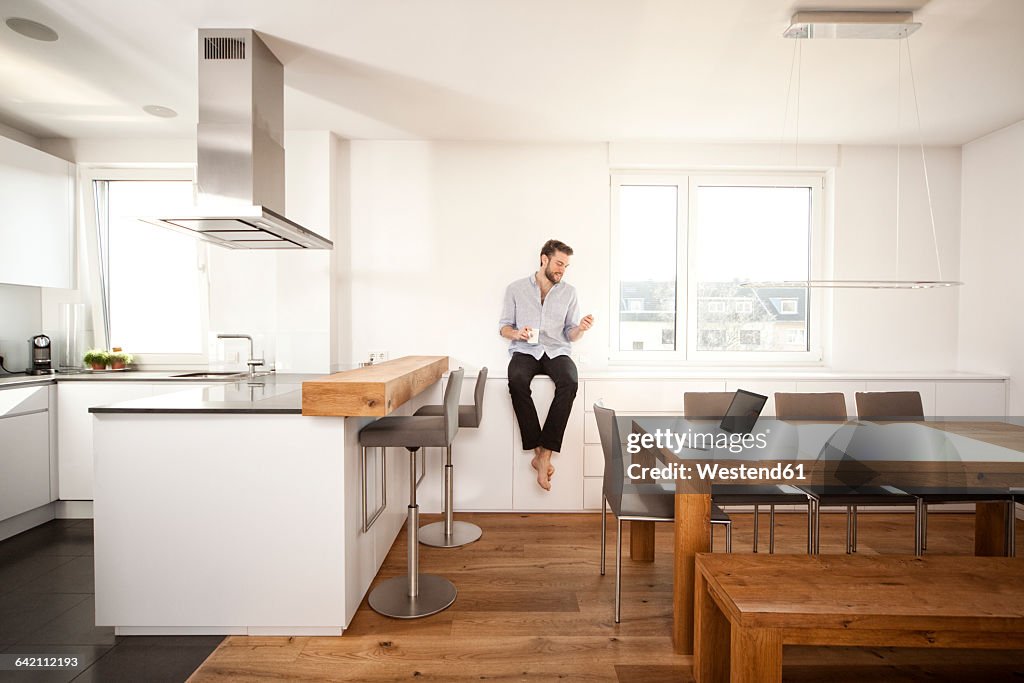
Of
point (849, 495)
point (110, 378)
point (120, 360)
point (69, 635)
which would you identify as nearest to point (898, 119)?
point (849, 495)

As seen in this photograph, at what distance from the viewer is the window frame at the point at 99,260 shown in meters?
3.94

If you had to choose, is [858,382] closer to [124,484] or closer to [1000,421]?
[1000,421]

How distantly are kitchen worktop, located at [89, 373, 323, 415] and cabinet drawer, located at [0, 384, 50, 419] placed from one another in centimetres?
147

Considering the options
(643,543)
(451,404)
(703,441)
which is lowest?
(643,543)

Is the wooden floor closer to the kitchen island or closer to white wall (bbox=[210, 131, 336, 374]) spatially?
the kitchen island

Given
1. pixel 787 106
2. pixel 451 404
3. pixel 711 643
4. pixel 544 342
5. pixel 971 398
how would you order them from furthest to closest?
pixel 544 342 < pixel 971 398 < pixel 787 106 < pixel 451 404 < pixel 711 643

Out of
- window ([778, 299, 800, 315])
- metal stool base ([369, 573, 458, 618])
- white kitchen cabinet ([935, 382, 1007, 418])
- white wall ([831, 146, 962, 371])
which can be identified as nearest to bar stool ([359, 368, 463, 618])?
metal stool base ([369, 573, 458, 618])

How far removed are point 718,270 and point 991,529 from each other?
7.63 feet

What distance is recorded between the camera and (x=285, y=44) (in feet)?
8.45

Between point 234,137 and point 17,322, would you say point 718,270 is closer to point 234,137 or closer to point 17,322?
point 234,137

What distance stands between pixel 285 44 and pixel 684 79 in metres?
2.14

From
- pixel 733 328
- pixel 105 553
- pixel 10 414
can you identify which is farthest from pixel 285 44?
pixel 733 328

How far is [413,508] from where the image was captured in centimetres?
236

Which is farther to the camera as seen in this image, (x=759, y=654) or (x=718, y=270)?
(x=718, y=270)
